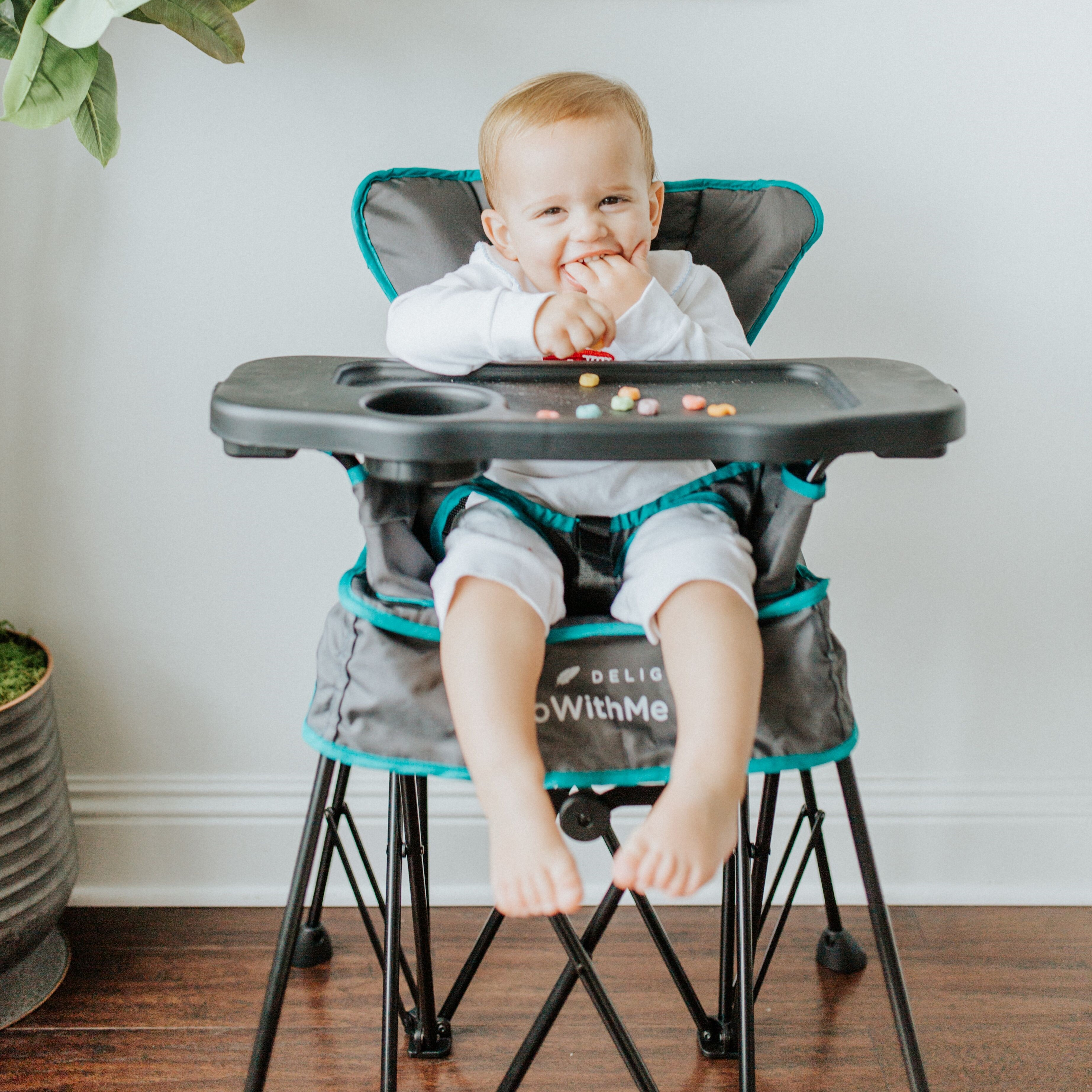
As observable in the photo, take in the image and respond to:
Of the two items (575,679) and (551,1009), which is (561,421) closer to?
(575,679)

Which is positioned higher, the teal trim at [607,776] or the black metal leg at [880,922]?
the teal trim at [607,776]

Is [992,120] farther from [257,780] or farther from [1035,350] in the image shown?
[257,780]

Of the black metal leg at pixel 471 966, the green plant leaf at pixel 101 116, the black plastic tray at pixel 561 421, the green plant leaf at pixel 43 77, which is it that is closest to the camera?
the black plastic tray at pixel 561 421

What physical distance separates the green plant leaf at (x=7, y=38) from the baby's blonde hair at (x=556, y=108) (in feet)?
1.57

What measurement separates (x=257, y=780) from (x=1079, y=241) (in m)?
1.34

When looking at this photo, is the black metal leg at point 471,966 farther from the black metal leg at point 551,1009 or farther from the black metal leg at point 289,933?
the black metal leg at point 289,933

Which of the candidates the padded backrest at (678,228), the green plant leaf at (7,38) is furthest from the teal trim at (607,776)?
the green plant leaf at (7,38)

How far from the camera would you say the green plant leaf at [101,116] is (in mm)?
1106

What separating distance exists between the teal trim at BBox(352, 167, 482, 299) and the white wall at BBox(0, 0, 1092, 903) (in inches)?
6.8

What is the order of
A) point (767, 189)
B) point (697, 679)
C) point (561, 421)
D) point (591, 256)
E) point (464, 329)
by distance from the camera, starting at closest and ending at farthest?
point (561, 421), point (697, 679), point (464, 329), point (591, 256), point (767, 189)

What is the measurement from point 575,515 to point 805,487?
26 centimetres

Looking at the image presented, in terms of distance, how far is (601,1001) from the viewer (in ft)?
3.26

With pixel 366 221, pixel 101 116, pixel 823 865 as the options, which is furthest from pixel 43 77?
pixel 823 865

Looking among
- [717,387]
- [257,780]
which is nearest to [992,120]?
[717,387]
